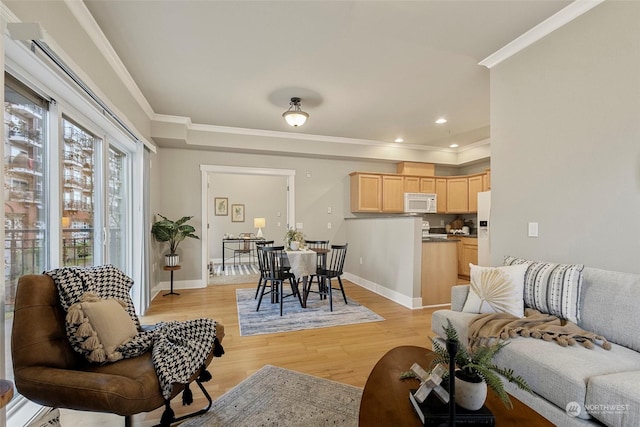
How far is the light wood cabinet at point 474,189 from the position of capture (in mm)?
5938

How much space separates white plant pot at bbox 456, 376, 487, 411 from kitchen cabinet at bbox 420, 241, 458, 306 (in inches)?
122

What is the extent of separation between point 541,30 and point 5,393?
3750 mm

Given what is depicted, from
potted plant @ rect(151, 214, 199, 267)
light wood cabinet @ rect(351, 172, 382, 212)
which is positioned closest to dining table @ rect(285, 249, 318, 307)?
potted plant @ rect(151, 214, 199, 267)

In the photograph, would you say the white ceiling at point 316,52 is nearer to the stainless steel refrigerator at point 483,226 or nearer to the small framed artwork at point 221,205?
the stainless steel refrigerator at point 483,226

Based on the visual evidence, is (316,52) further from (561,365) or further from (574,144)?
(561,365)

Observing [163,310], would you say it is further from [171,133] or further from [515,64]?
[515,64]

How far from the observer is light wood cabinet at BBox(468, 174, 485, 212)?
5938 mm

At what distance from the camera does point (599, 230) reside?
206 centimetres

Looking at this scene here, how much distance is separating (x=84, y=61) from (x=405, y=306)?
426cm

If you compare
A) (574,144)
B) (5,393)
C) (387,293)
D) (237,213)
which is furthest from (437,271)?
(237,213)
